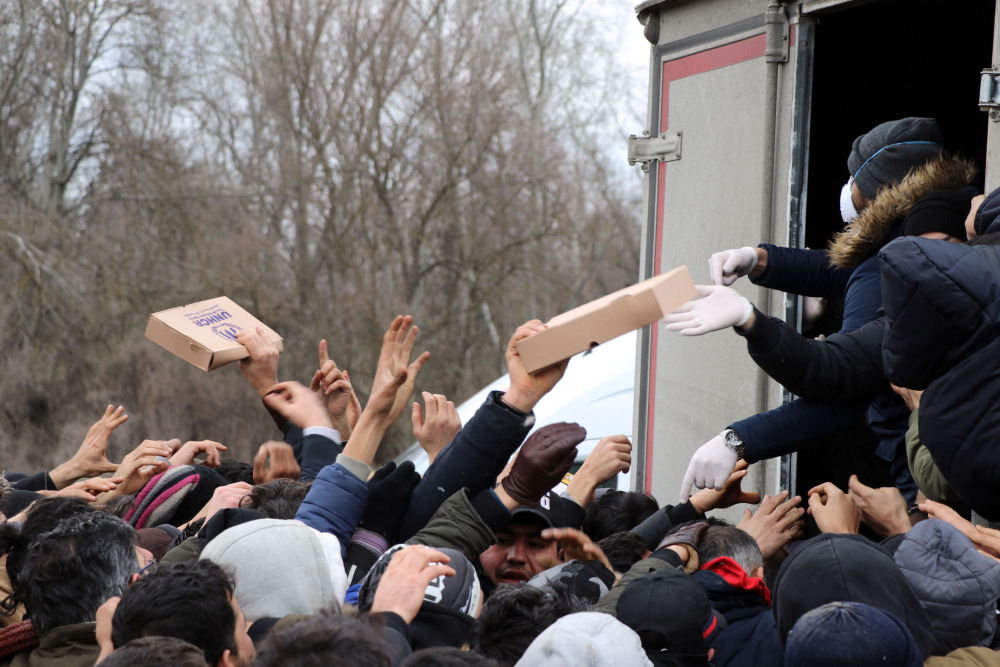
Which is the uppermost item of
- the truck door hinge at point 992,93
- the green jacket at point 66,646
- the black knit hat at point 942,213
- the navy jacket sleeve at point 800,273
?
the truck door hinge at point 992,93

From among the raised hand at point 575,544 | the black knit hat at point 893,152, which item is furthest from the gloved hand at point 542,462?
the black knit hat at point 893,152

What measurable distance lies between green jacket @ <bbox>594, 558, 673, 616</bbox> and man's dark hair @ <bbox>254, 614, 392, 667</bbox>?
864mm

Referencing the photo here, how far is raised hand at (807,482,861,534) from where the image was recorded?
286 cm

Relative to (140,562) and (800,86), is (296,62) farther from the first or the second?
(140,562)

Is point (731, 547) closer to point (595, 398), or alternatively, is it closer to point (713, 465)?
point (713, 465)

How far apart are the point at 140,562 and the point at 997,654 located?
238 cm

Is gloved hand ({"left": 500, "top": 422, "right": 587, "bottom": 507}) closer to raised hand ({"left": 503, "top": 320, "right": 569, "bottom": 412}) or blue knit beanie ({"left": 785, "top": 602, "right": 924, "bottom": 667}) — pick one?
raised hand ({"left": 503, "top": 320, "right": 569, "bottom": 412})

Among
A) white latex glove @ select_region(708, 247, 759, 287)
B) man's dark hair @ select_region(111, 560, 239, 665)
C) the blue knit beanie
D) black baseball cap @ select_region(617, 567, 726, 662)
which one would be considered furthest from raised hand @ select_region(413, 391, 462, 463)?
the blue knit beanie

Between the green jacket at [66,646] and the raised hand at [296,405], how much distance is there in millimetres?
1244

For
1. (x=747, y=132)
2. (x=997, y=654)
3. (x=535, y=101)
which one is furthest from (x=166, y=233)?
(x=997, y=654)

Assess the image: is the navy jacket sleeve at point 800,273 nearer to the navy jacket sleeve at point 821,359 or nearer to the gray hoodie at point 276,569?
the navy jacket sleeve at point 821,359

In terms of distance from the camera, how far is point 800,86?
13.7 feet

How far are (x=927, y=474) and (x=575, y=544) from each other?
1.12m

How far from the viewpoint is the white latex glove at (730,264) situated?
147 inches
